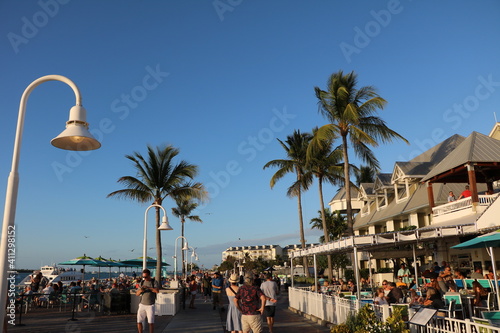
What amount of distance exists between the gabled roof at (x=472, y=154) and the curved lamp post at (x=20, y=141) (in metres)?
18.7

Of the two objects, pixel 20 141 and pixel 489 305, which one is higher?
pixel 20 141

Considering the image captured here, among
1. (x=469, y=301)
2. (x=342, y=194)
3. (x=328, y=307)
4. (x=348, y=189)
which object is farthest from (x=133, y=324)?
(x=342, y=194)

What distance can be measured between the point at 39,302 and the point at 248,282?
1713cm

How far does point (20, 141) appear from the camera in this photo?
4.85m

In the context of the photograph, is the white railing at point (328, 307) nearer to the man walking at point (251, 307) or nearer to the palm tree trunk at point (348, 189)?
the man walking at point (251, 307)

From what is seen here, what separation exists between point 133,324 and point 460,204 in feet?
54.1

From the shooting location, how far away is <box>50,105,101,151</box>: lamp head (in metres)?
4.94

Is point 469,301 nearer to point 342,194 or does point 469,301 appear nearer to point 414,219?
point 414,219

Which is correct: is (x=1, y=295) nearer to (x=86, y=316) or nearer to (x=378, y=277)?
(x=86, y=316)

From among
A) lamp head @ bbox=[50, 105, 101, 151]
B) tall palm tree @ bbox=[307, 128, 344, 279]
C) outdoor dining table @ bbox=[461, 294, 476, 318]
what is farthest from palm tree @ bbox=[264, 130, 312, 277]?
lamp head @ bbox=[50, 105, 101, 151]

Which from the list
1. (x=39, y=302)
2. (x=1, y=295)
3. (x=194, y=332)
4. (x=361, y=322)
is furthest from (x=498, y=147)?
(x=39, y=302)

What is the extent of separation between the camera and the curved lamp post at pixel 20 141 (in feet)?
14.3

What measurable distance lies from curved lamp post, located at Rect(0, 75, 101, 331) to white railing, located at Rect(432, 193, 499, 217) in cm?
1842

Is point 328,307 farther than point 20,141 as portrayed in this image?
Yes
